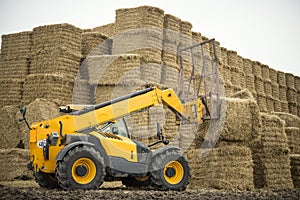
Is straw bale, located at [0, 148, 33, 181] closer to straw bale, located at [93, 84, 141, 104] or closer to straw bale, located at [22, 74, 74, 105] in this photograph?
straw bale, located at [22, 74, 74, 105]

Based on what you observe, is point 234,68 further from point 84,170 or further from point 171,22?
point 84,170

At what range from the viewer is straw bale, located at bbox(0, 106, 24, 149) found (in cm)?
1016

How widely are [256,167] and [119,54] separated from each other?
531cm

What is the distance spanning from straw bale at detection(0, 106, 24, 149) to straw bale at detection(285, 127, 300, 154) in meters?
7.39

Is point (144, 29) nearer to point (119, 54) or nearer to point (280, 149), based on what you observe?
point (119, 54)

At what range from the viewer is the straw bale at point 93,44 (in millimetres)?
12180

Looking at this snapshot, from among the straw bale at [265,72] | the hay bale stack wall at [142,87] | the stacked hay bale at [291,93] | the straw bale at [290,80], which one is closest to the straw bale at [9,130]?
the hay bale stack wall at [142,87]

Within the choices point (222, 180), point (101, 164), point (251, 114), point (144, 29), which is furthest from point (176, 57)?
point (101, 164)

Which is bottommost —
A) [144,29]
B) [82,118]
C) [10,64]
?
[82,118]

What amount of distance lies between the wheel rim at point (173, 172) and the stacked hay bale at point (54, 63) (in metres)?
4.71

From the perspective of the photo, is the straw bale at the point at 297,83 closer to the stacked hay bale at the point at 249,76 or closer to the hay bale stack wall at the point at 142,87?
the stacked hay bale at the point at 249,76

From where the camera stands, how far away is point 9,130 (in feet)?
33.7

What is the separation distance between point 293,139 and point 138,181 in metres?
5.40

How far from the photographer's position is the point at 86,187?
630 centimetres
